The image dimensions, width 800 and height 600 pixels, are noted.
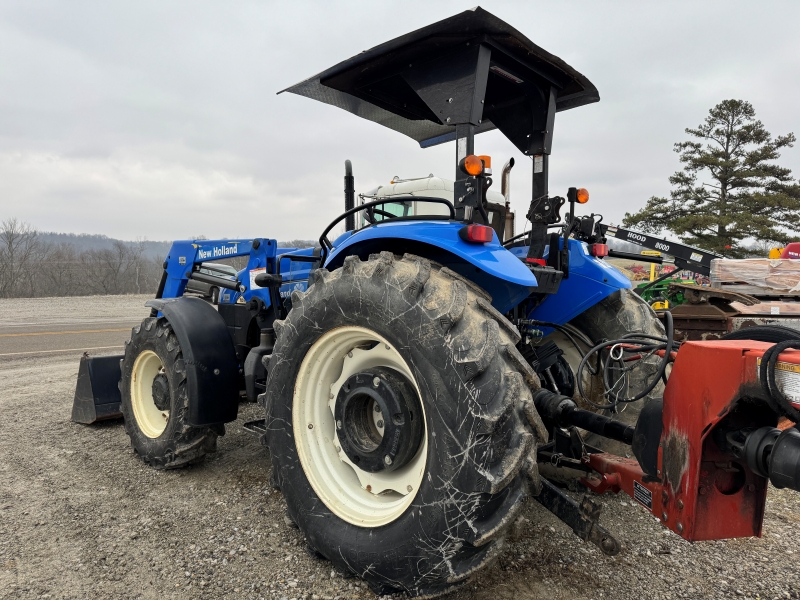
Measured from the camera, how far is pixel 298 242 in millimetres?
4242

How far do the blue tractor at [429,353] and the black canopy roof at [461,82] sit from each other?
0.03 ft

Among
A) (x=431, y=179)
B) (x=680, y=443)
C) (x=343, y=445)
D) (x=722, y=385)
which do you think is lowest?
(x=343, y=445)

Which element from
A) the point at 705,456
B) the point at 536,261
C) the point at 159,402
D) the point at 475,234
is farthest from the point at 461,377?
the point at 159,402

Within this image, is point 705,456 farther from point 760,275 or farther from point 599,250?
point 760,275

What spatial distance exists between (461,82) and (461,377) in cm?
133

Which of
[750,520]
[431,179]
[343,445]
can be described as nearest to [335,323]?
[343,445]

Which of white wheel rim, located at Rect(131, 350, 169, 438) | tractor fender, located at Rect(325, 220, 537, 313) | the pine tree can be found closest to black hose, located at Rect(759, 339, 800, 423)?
tractor fender, located at Rect(325, 220, 537, 313)

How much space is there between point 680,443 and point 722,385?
237 mm

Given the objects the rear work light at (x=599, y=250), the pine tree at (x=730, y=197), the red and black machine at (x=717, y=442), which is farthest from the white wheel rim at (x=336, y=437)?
the pine tree at (x=730, y=197)

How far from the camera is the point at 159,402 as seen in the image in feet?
11.5

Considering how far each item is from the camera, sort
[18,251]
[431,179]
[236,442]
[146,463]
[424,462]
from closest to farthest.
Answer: [424,462]
[146,463]
[236,442]
[431,179]
[18,251]

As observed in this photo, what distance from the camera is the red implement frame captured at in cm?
151

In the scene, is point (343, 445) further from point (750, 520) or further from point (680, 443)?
point (750, 520)

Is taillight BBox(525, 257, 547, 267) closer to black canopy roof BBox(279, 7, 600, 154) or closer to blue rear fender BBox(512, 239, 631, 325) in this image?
blue rear fender BBox(512, 239, 631, 325)
